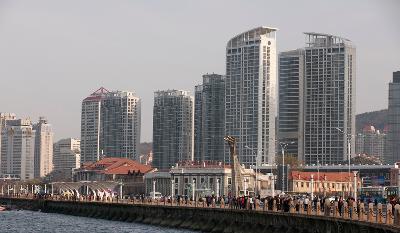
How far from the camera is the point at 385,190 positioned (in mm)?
131250

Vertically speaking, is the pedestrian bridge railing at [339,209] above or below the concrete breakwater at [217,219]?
above

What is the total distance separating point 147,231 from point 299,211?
97.7 ft

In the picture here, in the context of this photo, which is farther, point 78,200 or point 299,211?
point 78,200

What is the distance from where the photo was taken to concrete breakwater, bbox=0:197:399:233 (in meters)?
63.2

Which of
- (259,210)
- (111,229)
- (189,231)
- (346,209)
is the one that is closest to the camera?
(346,209)

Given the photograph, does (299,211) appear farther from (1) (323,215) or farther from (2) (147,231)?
(2) (147,231)

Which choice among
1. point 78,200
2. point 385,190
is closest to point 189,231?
point 385,190

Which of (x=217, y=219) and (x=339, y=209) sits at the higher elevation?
(x=339, y=209)

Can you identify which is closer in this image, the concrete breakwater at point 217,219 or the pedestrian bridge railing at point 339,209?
the pedestrian bridge railing at point 339,209

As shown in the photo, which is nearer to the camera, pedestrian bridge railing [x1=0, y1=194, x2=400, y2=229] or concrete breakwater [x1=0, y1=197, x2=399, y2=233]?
pedestrian bridge railing [x1=0, y1=194, x2=400, y2=229]

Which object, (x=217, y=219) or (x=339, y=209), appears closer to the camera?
(x=339, y=209)

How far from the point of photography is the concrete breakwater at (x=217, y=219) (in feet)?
207

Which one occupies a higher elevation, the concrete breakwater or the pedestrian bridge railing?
the pedestrian bridge railing

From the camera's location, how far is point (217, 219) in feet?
316
